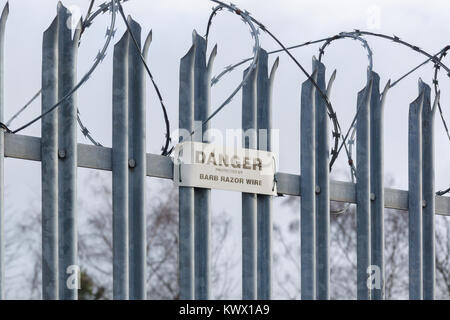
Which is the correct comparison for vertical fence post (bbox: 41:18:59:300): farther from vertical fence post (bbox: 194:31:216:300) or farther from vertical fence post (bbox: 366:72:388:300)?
vertical fence post (bbox: 366:72:388:300)

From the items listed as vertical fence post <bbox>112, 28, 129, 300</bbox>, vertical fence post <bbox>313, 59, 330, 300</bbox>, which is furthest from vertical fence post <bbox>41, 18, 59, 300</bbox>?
vertical fence post <bbox>313, 59, 330, 300</bbox>

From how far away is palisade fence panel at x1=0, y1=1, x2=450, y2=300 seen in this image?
8.94m

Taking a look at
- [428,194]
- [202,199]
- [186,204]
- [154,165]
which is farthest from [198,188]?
[428,194]

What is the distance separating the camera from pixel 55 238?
887 centimetres

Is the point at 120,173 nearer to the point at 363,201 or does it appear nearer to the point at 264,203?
the point at 264,203

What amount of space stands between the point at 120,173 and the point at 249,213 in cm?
141

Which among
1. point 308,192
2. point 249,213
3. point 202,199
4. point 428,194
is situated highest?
point 428,194

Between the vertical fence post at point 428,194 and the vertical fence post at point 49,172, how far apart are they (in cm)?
467

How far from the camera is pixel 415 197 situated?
11.8 meters

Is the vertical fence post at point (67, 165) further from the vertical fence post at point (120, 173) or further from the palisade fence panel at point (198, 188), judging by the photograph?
the vertical fence post at point (120, 173)
